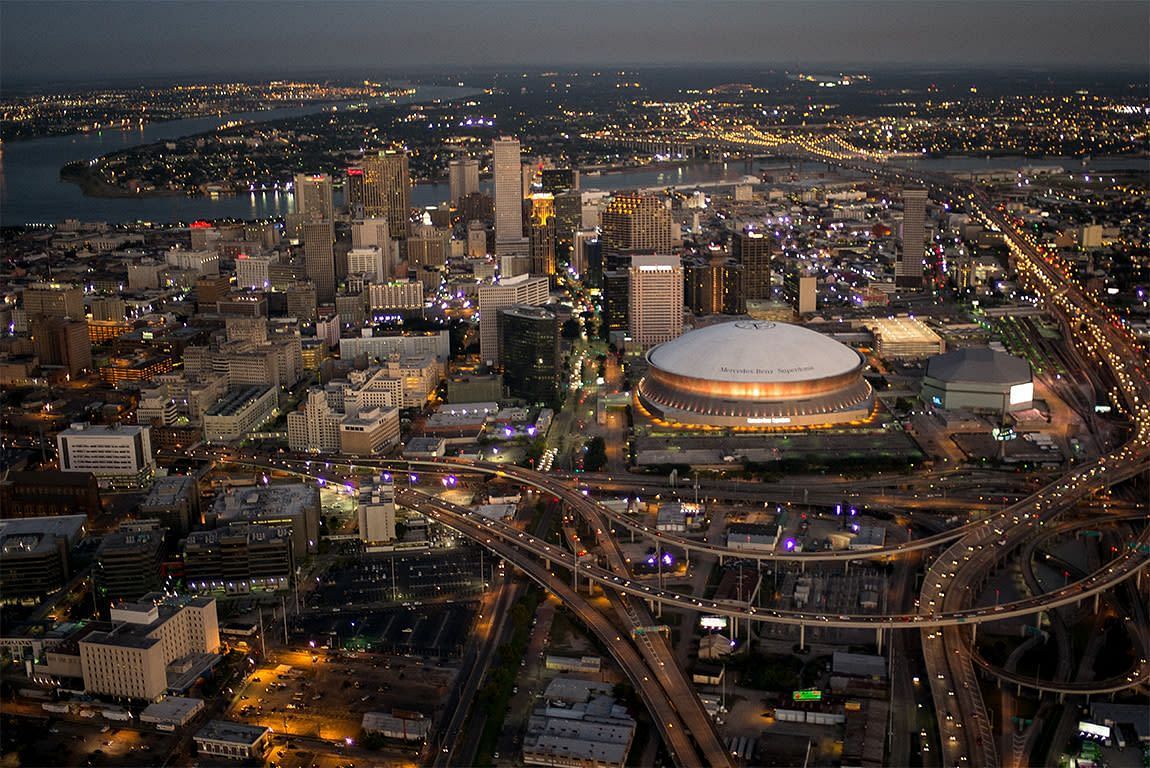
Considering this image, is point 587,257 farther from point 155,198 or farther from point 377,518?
point 155,198

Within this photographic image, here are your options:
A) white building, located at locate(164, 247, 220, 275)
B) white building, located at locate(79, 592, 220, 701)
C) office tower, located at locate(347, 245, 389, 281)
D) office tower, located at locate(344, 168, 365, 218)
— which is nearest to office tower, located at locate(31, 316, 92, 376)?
office tower, located at locate(347, 245, 389, 281)

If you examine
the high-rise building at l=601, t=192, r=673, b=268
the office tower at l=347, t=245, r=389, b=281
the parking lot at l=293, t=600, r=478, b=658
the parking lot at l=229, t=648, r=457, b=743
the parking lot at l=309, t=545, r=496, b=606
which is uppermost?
the high-rise building at l=601, t=192, r=673, b=268

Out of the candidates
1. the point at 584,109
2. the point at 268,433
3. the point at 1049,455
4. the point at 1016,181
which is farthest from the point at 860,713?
the point at 584,109

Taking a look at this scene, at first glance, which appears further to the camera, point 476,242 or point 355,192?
point 355,192

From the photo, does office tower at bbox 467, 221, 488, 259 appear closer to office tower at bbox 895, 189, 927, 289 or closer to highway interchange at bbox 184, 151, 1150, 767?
office tower at bbox 895, 189, 927, 289

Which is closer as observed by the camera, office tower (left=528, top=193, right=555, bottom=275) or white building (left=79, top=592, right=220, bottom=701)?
white building (left=79, top=592, right=220, bottom=701)

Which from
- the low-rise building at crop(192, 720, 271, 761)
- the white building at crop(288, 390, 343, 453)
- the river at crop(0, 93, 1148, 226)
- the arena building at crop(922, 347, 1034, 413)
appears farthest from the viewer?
the river at crop(0, 93, 1148, 226)

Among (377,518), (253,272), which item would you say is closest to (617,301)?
(253,272)
